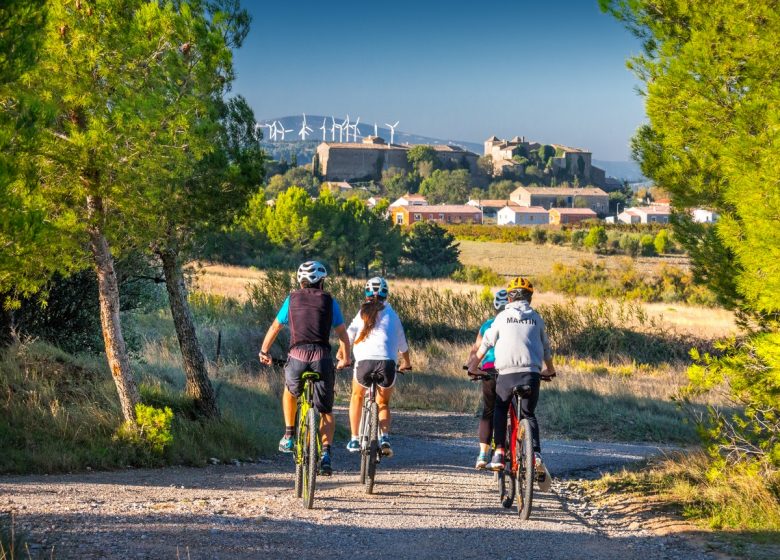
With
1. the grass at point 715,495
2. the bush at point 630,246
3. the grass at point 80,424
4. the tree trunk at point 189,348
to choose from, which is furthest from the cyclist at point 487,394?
the bush at point 630,246

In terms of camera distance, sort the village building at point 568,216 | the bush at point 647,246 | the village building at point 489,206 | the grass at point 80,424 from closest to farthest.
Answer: the grass at point 80,424 → the bush at point 647,246 → the village building at point 568,216 → the village building at point 489,206

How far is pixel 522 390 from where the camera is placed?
315 inches

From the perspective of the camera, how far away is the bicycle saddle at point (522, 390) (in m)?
7.98

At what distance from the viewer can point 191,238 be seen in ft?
41.8

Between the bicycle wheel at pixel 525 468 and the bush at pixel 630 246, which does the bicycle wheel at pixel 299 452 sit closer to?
the bicycle wheel at pixel 525 468

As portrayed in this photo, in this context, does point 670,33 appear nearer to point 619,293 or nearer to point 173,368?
point 173,368

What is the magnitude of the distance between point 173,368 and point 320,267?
954cm

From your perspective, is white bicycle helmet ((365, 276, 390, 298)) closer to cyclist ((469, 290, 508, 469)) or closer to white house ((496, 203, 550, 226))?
cyclist ((469, 290, 508, 469))

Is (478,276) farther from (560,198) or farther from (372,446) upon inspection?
(560,198)

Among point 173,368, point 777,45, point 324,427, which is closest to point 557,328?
point 173,368

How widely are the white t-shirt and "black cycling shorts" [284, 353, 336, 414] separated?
907 millimetres

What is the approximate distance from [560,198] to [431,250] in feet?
332

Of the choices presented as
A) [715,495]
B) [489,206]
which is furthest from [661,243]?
[489,206]

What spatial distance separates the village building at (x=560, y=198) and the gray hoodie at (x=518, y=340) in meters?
158
